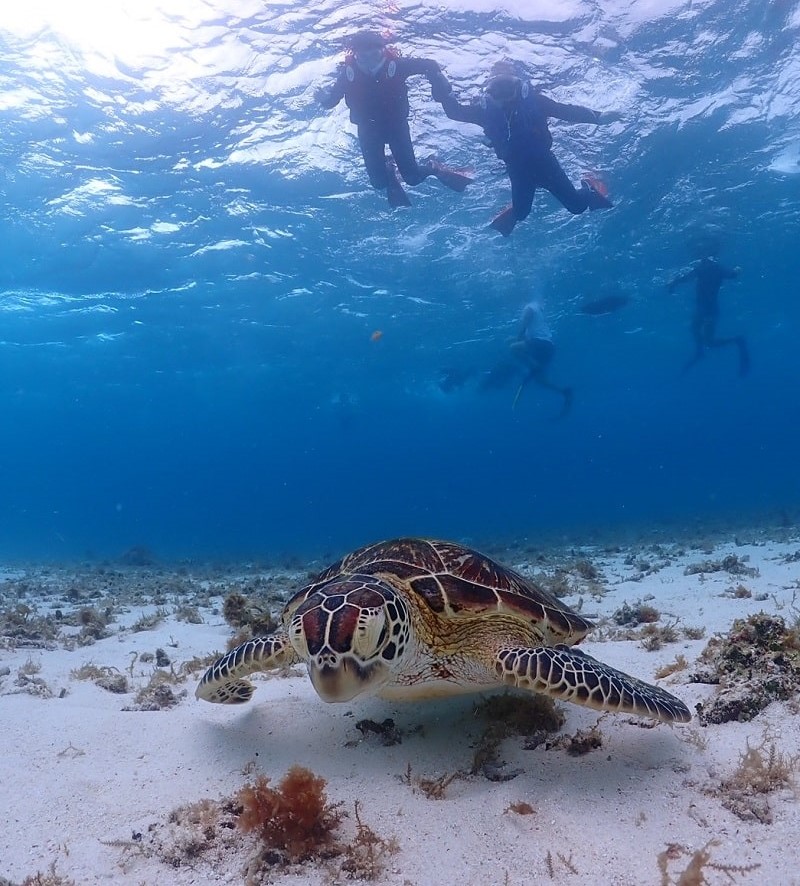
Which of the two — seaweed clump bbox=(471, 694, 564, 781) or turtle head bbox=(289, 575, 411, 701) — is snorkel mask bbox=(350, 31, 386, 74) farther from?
seaweed clump bbox=(471, 694, 564, 781)

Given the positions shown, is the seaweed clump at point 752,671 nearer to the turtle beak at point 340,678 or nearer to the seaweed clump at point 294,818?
the turtle beak at point 340,678

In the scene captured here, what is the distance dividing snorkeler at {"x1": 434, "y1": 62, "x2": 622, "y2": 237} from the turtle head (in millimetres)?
10554

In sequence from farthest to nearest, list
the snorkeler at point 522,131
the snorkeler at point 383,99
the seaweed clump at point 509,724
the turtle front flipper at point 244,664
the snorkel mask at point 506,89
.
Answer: the snorkeler at point 522,131, the snorkel mask at point 506,89, the snorkeler at point 383,99, the turtle front flipper at point 244,664, the seaweed clump at point 509,724

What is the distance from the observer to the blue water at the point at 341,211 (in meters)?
12.8

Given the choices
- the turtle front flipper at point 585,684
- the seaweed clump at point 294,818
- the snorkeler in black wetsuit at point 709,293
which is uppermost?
the snorkeler in black wetsuit at point 709,293

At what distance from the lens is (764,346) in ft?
142

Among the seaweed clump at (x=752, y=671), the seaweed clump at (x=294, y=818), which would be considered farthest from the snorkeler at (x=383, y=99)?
the seaweed clump at (x=294, y=818)

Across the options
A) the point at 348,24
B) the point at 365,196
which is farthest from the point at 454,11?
the point at 365,196

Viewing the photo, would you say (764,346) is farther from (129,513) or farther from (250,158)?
(129,513)

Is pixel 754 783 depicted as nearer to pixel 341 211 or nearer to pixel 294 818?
pixel 294 818

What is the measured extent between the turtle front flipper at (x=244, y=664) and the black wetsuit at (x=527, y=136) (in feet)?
33.8

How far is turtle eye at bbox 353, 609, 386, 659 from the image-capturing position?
2.44 metres

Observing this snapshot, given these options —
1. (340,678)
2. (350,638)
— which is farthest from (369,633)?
(340,678)

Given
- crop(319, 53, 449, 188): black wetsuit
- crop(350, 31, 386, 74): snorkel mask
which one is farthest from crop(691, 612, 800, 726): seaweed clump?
crop(350, 31, 386, 74): snorkel mask
